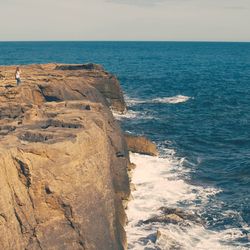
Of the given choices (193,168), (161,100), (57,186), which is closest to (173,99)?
(161,100)

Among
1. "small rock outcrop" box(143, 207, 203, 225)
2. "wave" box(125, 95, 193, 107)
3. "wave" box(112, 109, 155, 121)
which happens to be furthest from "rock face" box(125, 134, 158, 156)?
"wave" box(125, 95, 193, 107)

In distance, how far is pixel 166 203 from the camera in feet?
108

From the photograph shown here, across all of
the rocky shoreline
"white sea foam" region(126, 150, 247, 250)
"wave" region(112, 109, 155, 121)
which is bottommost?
"white sea foam" region(126, 150, 247, 250)

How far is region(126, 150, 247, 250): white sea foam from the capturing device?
26859 mm

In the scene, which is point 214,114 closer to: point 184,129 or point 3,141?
point 184,129

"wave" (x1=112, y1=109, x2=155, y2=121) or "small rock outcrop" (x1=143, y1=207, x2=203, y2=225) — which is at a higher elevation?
"wave" (x1=112, y1=109, x2=155, y2=121)

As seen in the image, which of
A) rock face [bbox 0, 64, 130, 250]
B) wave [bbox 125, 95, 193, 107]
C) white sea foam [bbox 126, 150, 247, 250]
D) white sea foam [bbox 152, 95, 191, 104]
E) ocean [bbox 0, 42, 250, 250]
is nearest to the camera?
rock face [bbox 0, 64, 130, 250]

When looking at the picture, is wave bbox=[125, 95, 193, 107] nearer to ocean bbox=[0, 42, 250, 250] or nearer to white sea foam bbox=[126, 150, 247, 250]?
ocean bbox=[0, 42, 250, 250]

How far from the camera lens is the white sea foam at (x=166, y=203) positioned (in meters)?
26.9

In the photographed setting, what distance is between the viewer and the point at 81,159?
2048cm

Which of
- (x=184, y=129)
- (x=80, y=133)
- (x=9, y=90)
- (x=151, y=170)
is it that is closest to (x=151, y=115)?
(x=184, y=129)

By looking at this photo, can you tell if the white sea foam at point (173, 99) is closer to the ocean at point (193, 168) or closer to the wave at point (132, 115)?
the ocean at point (193, 168)

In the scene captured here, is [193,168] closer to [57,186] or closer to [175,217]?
[175,217]

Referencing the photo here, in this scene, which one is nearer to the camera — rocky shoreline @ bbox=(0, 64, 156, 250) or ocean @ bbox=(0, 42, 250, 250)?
rocky shoreline @ bbox=(0, 64, 156, 250)
